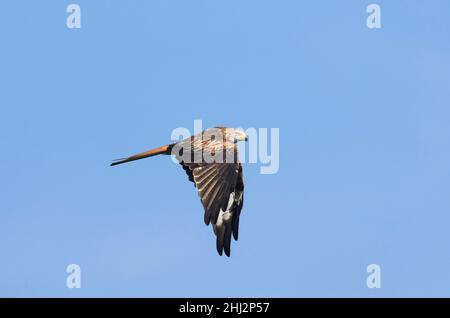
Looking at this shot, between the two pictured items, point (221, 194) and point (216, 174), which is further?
point (216, 174)

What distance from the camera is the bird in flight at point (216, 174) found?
27.7 m

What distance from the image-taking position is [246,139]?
3216 cm

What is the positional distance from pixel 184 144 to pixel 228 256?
298cm

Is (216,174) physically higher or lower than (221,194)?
higher

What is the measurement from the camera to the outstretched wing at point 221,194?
27547 millimetres

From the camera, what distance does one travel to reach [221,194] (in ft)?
90.9

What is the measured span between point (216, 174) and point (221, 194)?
0.61 metres

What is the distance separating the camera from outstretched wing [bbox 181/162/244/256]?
27547 mm

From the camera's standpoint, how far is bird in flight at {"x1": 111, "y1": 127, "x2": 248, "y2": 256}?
27.7 meters
